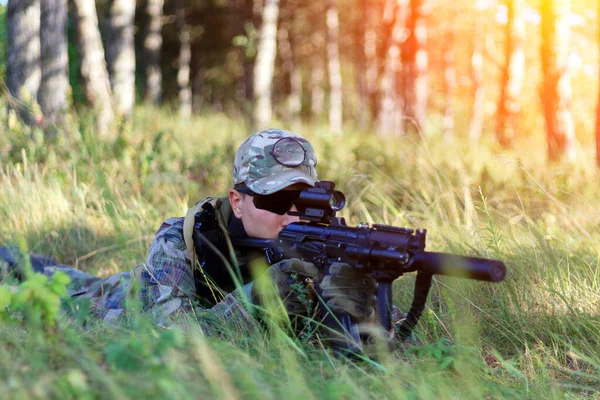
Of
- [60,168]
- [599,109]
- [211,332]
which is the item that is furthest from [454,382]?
[599,109]

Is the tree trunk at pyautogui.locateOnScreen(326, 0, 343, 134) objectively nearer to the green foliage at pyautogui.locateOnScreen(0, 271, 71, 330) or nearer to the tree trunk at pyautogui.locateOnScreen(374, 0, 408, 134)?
the tree trunk at pyautogui.locateOnScreen(374, 0, 408, 134)

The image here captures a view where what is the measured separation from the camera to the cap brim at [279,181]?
3396 millimetres

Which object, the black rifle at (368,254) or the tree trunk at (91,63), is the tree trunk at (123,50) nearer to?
the tree trunk at (91,63)

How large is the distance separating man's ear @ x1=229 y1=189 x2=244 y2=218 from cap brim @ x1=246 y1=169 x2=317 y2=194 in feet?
0.36

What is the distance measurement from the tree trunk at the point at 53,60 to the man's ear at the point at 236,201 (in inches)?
213

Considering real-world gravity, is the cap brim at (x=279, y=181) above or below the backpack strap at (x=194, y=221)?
above

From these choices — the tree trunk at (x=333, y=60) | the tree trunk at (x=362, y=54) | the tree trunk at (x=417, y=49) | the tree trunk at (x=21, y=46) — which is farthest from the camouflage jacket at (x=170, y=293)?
the tree trunk at (x=362, y=54)

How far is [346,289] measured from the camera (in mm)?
2811

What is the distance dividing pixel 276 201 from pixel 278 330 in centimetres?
80

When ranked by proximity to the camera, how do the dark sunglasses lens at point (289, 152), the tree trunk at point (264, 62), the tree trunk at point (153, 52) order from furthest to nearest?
the tree trunk at point (153, 52), the tree trunk at point (264, 62), the dark sunglasses lens at point (289, 152)

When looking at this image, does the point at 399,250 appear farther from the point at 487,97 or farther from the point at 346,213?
the point at 487,97

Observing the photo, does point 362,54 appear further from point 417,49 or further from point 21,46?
point 21,46

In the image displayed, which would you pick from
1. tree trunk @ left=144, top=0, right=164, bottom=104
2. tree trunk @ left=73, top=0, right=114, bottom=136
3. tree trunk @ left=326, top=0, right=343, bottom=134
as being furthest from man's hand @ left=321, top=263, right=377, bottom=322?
tree trunk @ left=326, top=0, right=343, bottom=134

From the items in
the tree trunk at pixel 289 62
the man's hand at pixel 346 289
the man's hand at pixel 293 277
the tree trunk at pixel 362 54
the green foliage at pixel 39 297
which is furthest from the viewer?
the tree trunk at pixel 362 54
